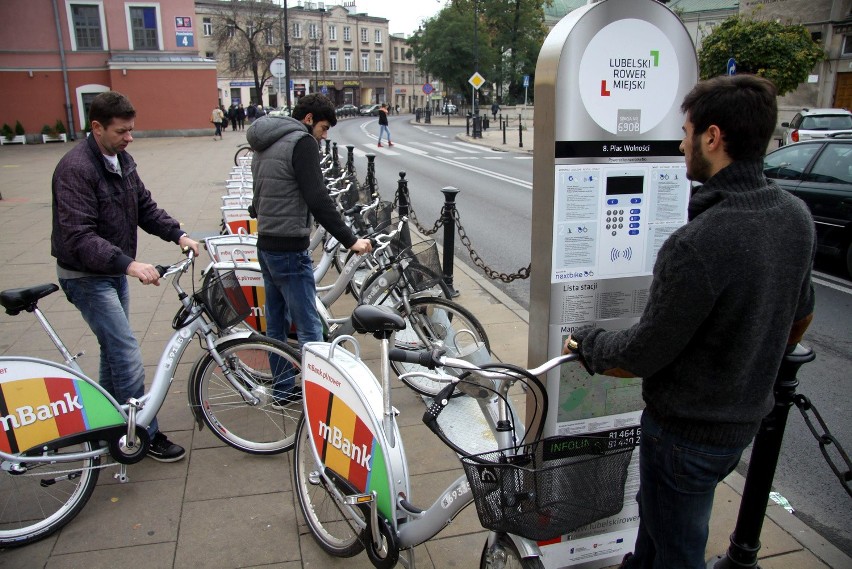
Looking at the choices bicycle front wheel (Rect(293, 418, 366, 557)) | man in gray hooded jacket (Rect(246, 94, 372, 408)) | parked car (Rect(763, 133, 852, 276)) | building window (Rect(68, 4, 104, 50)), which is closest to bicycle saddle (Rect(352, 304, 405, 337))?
bicycle front wheel (Rect(293, 418, 366, 557))

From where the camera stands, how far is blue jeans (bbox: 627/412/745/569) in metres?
2.01

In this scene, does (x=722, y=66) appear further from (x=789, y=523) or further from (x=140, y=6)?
(x=140, y=6)

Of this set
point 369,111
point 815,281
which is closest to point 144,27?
point 815,281

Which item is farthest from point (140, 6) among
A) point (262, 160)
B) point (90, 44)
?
point (262, 160)

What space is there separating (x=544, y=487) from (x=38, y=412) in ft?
8.18

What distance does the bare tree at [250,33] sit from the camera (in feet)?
187

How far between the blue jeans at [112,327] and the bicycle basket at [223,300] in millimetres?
472

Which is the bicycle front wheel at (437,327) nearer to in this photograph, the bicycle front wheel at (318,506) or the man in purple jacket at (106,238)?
the bicycle front wheel at (318,506)

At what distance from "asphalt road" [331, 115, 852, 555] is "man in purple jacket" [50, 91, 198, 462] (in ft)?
12.2

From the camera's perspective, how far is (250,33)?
60438 mm

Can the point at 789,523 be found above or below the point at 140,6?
below

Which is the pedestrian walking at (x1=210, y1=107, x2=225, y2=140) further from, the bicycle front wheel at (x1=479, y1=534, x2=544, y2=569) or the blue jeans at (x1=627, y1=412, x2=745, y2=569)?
the blue jeans at (x1=627, y1=412, x2=745, y2=569)

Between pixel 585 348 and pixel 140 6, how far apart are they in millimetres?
39741

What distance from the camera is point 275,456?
13.2ft
